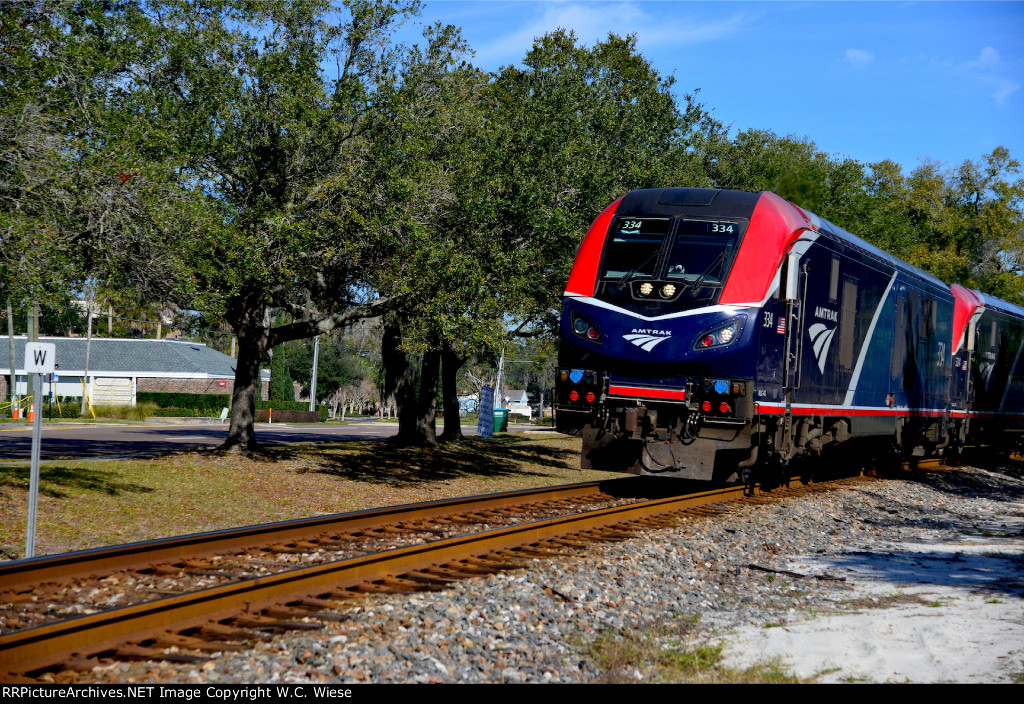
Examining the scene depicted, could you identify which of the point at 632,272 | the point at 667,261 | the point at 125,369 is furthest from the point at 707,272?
the point at 125,369

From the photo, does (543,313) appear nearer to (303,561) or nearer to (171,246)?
(171,246)

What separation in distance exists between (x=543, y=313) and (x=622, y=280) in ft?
49.2

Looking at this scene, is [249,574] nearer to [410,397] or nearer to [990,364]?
[410,397]

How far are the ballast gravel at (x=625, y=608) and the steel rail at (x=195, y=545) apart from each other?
2519mm

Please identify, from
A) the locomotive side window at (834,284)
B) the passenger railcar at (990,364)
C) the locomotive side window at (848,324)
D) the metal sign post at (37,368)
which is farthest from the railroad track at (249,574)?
the passenger railcar at (990,364)

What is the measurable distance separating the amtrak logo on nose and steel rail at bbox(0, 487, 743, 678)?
323 centimetres

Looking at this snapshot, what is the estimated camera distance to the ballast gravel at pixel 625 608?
573 centimetres

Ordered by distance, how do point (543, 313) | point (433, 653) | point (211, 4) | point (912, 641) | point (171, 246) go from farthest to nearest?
point (543, 313) < point (211, 4) < point (171, 246) < point (912, 641) < point (433, 653)

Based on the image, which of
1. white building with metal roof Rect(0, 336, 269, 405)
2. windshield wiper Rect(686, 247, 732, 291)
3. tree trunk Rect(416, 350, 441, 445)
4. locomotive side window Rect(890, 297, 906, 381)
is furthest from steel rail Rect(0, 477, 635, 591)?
white building with metal roof Rect(0, 336, 269, 405)

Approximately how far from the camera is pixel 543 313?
28234mm

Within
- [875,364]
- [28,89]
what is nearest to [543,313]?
[875,364]

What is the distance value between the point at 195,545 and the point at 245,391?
14.9 m
